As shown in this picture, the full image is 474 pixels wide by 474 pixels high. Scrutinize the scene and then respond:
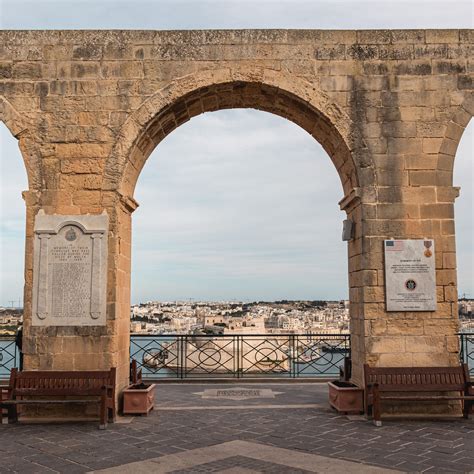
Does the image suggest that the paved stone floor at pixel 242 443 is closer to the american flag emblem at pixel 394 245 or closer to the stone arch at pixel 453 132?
the american flag emblem at pixel 394 245

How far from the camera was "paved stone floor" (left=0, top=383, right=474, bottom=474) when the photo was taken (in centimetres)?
498

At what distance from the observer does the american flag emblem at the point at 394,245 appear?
24.5ft

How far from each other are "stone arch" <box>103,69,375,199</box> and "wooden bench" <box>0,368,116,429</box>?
99.6 inches

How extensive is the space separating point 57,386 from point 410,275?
4.92m

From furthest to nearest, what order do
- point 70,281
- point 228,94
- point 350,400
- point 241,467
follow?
point 228,94, point 70,281, point 350,400, point 241,467

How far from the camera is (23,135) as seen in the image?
7641 millimetres

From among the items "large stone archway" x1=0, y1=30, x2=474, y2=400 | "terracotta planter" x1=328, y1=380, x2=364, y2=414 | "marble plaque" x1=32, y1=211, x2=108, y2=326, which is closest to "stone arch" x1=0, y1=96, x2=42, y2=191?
"large stone archway" x1=0, y1=30, x2=474, y2=400

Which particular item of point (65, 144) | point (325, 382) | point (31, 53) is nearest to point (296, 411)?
point (325, 382)

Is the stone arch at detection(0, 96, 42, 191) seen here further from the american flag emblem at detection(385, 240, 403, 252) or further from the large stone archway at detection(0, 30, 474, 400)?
the american flag emblem at detection(385, 240, 403, 252)

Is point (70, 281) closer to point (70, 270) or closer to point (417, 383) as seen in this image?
point (70, 270)

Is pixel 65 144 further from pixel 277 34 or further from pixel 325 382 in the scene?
pixel 325 382

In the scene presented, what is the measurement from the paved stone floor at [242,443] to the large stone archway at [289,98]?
3.65 ft

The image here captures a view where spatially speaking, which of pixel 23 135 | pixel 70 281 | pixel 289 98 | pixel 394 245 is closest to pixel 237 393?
pixel 70 281

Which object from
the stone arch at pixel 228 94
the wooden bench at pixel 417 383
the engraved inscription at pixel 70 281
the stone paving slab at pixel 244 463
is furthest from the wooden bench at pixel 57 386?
the wooden bench at pixel 417 383
